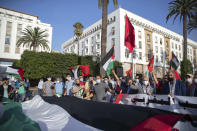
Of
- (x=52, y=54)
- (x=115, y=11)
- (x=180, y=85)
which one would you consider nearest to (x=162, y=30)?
(x=115, y=11)

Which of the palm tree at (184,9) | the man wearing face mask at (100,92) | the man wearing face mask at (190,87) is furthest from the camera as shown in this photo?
the palm tree at (184,9)

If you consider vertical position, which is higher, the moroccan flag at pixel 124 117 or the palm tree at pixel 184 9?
the palm tree at pixel 184 9

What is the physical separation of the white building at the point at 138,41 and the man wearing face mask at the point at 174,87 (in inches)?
935

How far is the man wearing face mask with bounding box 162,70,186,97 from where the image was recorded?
456 cm

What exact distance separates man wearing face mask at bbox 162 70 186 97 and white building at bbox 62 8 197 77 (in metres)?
23.7

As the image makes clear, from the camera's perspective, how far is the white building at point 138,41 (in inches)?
1178

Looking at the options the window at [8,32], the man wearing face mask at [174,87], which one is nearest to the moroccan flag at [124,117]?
the man wearing face mask at [174,87]

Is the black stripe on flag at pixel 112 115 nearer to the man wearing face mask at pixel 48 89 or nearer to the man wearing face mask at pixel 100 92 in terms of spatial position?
the man wearing face mask at pixel 100 92

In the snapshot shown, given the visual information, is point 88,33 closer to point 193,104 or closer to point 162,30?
point 162,30

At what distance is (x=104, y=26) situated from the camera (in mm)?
11320

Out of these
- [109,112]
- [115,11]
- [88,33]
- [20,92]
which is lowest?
[20,92]

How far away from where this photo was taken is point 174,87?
4730mm

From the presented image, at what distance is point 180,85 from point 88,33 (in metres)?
38.9

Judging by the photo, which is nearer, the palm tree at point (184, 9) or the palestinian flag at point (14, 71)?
the palestinian flag at point (14, 71)
